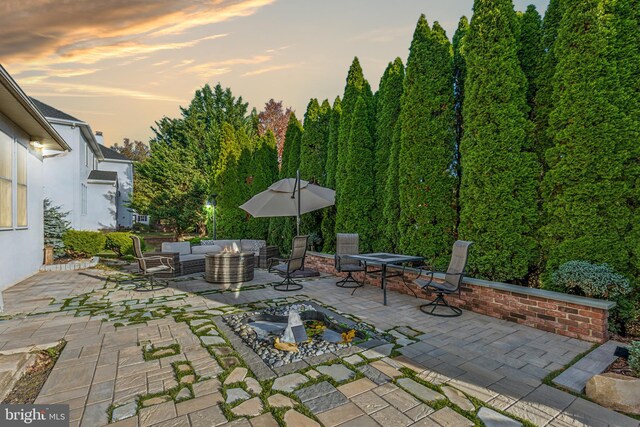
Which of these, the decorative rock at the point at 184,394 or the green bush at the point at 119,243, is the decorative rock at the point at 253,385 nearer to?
the decorative rock at the point at 184,394

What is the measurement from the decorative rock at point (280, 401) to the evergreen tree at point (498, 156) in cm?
388

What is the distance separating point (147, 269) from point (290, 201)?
3.42 meters

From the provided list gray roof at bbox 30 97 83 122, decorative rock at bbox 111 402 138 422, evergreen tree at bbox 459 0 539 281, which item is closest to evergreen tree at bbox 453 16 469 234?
evergreen tree at bbox 459 0 539 281

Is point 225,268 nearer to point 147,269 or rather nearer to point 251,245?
point 147,269

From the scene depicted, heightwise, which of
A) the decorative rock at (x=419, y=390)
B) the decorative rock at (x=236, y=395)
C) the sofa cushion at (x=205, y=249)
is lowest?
the decorative rock at (x=419, y=390)

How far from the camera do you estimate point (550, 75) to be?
459 centimetres

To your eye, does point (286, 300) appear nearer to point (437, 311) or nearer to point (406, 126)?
point (437, 311)

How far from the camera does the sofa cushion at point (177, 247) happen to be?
25.8ft

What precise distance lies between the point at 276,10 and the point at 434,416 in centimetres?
685

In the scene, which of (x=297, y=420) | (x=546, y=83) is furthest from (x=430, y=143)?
(x=297, y=420)

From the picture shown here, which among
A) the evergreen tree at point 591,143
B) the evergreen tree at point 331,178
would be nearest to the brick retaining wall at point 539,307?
the evergreen tree at point 591,143

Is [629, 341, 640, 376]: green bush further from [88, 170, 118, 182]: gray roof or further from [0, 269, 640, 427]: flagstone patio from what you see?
[88, 170, 118, 182]: gray roof

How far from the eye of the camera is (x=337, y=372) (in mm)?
2686

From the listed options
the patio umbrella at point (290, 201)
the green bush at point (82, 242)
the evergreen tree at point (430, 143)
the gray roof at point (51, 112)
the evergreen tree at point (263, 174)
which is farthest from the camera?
the gray roof at point (51, 112)
